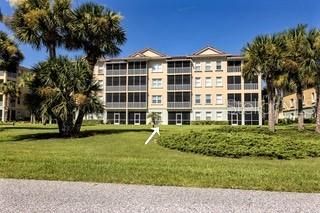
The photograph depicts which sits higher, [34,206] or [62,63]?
[62,63]

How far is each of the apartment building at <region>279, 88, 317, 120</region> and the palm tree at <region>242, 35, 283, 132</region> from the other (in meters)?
27.9

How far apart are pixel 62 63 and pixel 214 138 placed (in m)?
11.0

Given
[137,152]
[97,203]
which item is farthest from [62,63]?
[97,203]

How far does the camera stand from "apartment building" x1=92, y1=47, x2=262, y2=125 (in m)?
64.0

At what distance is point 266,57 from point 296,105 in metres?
41.2

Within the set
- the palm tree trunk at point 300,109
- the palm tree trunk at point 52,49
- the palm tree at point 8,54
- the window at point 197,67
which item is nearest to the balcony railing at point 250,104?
the window at point 197,67

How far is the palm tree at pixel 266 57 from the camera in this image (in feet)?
102

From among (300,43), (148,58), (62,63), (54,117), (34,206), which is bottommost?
(34,206)

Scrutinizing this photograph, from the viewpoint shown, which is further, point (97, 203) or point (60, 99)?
point (60, 99)

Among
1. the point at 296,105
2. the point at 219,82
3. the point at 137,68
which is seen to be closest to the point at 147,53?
the point at 137,68

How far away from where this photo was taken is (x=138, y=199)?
6938 millimetres

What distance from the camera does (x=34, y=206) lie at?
20.7 ft

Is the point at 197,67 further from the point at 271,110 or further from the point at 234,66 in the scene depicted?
the point at 271,110

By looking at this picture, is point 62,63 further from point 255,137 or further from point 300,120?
point 300,120
